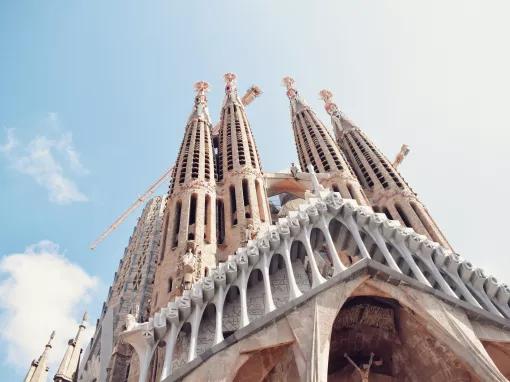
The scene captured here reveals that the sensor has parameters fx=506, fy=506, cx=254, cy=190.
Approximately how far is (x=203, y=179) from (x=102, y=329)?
24.6 ft

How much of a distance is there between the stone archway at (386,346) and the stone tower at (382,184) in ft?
25.6

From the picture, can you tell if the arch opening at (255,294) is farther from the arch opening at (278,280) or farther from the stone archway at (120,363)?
the stone archway at (120,363)

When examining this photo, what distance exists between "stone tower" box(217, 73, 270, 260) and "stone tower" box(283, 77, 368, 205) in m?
3.40

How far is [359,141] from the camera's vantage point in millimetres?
28734

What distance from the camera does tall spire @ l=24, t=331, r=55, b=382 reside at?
19609 millimetres

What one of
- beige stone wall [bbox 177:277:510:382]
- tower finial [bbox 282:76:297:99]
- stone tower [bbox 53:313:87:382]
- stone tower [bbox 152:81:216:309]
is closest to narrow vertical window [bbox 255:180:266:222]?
stone tower [bbox 152:81:216:309]

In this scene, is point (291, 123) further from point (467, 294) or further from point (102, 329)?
point (467, 294)

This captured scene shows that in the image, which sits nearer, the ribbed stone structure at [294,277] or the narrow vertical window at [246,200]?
the ribbed stone structure at [294,277]

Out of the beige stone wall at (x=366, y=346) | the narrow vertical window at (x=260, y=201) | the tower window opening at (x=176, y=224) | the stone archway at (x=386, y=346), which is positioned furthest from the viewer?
the narrow vertical window at (x=260, y=201)

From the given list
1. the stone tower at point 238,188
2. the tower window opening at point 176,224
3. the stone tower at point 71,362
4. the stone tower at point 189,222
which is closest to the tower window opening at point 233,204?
the stone tower at point 238,188

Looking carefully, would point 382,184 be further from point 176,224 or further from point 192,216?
point 176,224

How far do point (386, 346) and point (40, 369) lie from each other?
14.2 m

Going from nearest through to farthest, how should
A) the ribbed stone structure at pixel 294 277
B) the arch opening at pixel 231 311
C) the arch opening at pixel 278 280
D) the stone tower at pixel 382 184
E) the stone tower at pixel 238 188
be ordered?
the ribbed stone structure at pixel 294 277 → the arch opening at pixel 231 311 → the arch opening at pixel 278 280 → the stone tower at pixel 238 188 → the stone tower at pixel 382 184

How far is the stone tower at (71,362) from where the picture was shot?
1934 centimetres
